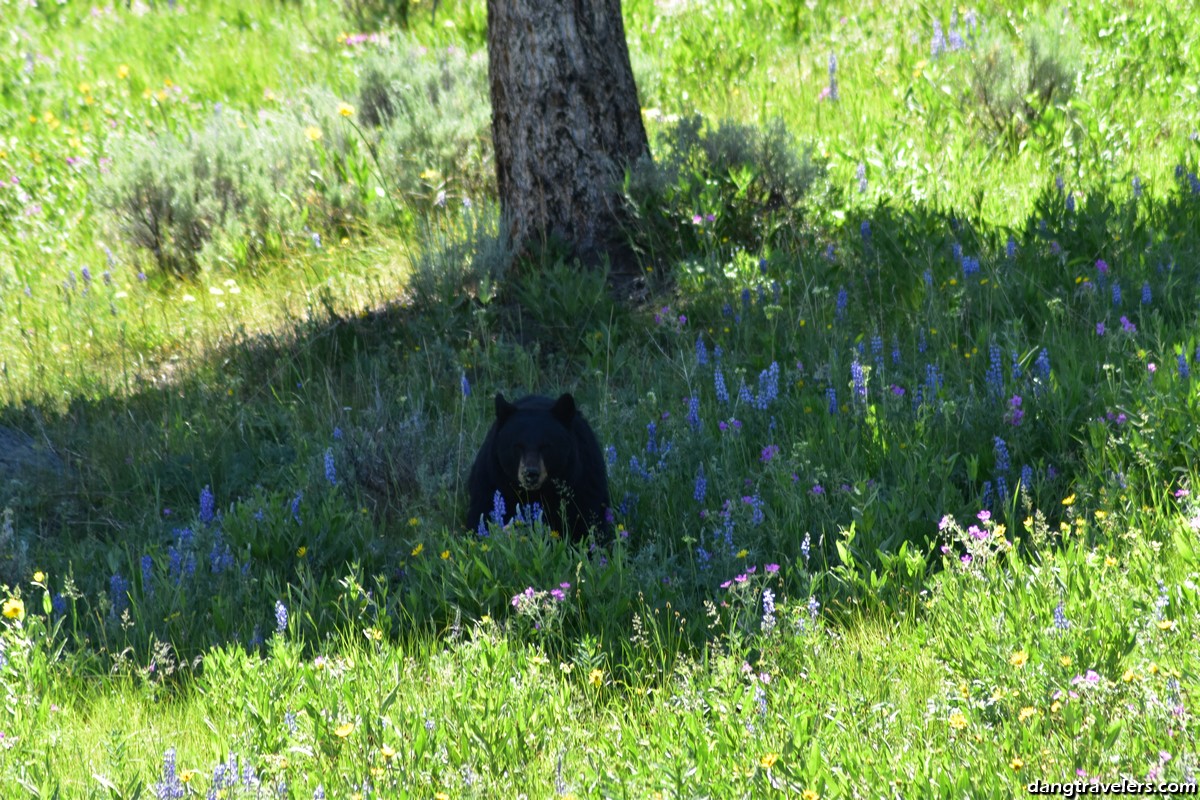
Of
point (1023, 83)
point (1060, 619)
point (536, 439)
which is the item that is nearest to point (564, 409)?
point (536, 439)

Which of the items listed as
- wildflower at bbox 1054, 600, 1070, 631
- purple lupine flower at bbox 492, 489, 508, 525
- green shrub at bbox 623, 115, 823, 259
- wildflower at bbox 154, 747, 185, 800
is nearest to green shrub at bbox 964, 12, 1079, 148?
green shrub at bbox 623, 115, 823, 259

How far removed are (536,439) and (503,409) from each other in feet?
0.77

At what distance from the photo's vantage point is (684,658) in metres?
3.72

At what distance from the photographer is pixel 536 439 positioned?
451 centimetres

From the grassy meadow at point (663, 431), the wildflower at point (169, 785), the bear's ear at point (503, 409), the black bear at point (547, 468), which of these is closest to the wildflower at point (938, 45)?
the grassy meadow at point (663, 431)

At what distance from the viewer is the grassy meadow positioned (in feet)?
10.5

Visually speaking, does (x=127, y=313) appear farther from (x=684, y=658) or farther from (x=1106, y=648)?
(x=1106, y=648)

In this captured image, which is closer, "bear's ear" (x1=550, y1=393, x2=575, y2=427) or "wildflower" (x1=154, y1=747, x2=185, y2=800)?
"wildflower" (x1=154, y1=747, x2=185, y2=800)

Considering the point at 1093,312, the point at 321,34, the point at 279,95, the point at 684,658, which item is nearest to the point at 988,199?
the point at 1093,312

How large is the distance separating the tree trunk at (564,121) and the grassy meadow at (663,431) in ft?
0.75

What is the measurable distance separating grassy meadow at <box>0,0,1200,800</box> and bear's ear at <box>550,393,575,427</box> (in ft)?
1.61

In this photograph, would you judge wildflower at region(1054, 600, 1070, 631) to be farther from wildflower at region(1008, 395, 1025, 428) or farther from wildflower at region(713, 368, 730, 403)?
wildflower at region(713, 368, 730, 403)

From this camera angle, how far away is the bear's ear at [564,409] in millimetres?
4602

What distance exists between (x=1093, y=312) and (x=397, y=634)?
3.50 m
